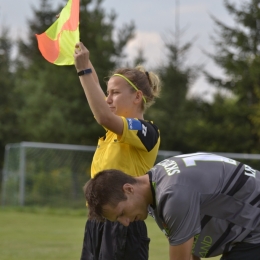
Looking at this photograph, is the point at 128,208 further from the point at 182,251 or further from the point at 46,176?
the point at 46,176


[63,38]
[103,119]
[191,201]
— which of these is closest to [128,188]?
[191,201]

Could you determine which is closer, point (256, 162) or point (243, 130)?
point (256, 162)

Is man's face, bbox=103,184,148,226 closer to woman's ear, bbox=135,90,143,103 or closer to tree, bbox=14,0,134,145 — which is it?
woman's ear, bbox=135,90,143,103

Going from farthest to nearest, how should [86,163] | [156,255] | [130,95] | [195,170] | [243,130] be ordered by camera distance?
[243,130], [86,163], [156,255], [130,95], [195,170]

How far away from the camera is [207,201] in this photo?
3.27 m

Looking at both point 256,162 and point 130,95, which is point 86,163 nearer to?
point 256,162

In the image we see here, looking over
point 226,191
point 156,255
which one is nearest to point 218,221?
point 226,191

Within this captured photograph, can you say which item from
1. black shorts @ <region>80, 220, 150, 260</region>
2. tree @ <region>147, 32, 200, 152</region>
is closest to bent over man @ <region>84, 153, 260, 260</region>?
black shorts @ <region>80, 220, 150, 260</region>

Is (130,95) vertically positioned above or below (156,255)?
above

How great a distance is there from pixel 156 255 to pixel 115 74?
179 inches

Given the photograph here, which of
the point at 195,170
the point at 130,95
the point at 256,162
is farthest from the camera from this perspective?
the point at 256,162

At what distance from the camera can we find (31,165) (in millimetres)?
18016

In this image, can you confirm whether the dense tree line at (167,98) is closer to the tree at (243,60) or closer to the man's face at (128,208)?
the tree at (243,60)

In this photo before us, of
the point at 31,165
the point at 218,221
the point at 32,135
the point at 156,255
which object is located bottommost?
the point at 32,135
